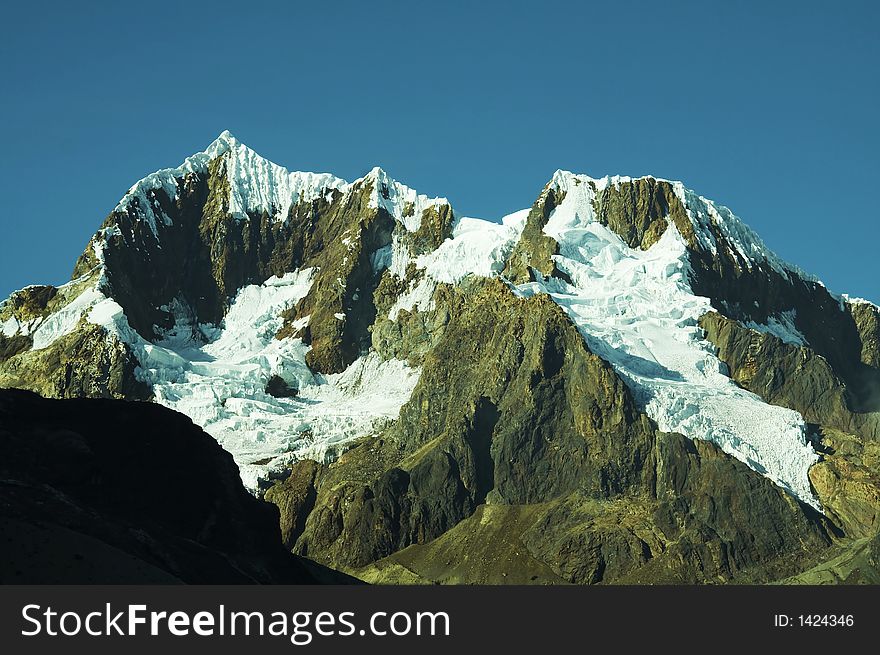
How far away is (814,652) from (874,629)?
1746 cm

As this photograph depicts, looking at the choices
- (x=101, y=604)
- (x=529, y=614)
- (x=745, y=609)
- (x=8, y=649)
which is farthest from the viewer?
(x=745, y=609)

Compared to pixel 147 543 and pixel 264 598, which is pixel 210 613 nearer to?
pixel 264 598

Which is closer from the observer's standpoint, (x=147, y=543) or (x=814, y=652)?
(x=814, y=652)

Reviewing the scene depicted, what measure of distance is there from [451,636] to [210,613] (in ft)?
72.5

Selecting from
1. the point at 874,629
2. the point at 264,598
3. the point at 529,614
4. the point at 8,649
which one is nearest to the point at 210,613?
the point at 264,598

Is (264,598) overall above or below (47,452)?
below

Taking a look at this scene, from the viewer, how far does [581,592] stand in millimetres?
159625

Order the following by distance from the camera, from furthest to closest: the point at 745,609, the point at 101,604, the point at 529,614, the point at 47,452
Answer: the point at 47,452 → the point at 745,609 → the point at 529,614 → the point at 101,604

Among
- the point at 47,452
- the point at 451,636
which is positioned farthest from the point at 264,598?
the point at 47,452

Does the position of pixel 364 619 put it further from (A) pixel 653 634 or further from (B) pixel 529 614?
(A) pixel 653 634

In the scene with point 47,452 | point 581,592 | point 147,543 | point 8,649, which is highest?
point 47,452

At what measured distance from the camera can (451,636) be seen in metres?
138

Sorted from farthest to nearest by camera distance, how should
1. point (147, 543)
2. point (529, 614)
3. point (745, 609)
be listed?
point (147, 543)
point (745, 609)
point (529, 614)

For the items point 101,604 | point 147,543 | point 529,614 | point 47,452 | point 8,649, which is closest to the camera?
point 8,649
